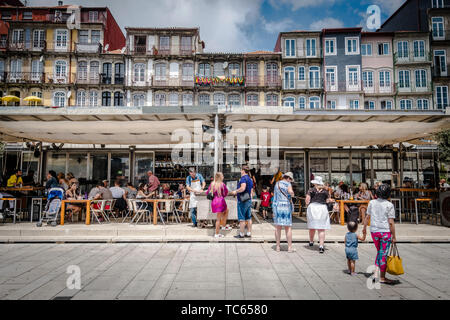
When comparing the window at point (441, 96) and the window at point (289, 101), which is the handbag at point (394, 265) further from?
the window at point (441, 96)

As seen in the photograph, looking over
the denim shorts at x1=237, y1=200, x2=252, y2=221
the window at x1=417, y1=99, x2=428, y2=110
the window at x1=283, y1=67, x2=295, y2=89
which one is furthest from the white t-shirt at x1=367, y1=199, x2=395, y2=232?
the window at x1=417, y1=99, x2=428, y2=110

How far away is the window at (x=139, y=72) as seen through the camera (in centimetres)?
2550

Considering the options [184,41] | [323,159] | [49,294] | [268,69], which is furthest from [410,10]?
[49,294]

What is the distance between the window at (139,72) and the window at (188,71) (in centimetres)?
366

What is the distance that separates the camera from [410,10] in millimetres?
28031

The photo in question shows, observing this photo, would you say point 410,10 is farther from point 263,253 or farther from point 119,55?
point 263,253

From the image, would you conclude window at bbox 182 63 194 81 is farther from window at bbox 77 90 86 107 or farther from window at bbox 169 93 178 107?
window at bbox 77 90 86 107

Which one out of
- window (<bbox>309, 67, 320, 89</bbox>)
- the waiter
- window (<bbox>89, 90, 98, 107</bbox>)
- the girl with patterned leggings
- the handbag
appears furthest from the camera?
window (<bbox>309, 67, 320, 89</bbox>)

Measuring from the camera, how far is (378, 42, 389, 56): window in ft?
85.1

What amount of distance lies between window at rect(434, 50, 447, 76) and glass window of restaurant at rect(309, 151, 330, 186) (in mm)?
19988

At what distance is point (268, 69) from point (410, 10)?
1614 centimetres

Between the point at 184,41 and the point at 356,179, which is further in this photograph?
the point at 184,41

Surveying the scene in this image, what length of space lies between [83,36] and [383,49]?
91.7 feet

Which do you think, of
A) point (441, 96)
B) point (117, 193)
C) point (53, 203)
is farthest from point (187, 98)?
point (441, 96)
